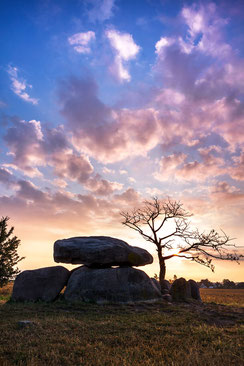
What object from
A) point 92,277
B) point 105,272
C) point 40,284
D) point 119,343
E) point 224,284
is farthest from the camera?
point 224,284

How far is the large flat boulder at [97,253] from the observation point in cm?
2152

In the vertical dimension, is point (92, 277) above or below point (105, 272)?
below

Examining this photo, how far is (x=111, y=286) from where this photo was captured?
1969 centimetres

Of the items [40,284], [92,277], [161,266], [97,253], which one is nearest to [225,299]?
[161,266]

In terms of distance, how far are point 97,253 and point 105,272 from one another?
5.26 ft

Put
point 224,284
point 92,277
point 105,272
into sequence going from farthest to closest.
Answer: point 224,284 < point 105,272 < point 92,277

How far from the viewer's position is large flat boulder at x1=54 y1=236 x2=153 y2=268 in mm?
21516

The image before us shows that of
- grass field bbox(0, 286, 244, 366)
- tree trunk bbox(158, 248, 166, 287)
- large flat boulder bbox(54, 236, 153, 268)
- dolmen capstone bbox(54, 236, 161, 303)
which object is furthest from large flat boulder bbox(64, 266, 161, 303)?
grass field bbox(0, 286, 244, 366)

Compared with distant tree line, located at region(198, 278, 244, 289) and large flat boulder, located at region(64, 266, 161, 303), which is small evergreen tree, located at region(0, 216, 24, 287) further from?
distant tree line, located at region(198, 278, 244, 289)

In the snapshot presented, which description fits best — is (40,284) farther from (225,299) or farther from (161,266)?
(225,299)

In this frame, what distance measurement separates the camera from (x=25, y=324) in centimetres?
1041

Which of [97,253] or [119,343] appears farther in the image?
[97,253]

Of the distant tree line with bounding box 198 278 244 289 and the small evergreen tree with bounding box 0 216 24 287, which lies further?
the distant tree line with bounding box 198 278 244 289

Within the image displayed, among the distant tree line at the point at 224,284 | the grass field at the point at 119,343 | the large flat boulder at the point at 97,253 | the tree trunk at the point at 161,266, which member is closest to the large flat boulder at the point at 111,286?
the large flat boulder at the point at 97,253
